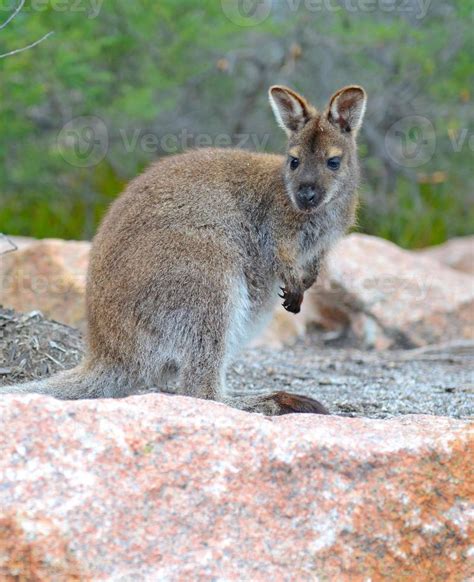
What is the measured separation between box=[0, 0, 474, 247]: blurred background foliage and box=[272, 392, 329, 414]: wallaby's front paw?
5343 millimetres

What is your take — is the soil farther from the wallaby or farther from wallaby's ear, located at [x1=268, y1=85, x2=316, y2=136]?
wallaby's ear, located at [x1=268, y1=85, x2=316, y2=136]

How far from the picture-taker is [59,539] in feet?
8.83

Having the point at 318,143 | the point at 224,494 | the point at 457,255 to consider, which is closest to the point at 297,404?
the point at 318,143

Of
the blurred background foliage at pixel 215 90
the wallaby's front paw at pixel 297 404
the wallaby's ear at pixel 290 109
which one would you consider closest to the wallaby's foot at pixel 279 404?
the wallaby's front paw at pixel 297 404

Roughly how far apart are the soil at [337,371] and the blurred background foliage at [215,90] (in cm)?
377

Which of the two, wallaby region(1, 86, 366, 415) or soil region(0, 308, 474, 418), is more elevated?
wallaby region(1, 86, 366, 415)

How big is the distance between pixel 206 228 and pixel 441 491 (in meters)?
1.93

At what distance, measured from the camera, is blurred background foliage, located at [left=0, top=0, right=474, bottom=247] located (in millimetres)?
9742

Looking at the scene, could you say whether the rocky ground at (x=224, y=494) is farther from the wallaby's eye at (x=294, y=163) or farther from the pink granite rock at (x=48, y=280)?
the pink granite rock at (x=48, y=280)

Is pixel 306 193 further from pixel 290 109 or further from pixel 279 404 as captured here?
pixel 279 404

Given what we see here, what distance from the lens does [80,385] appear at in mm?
4355

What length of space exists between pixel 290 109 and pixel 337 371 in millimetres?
1953

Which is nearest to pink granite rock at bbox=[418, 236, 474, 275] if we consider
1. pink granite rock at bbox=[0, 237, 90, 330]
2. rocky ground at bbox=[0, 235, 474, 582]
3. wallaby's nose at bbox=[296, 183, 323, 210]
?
pink granite rock at bbox=[0, 237, 90, 330]

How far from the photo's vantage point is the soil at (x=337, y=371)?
5027 millimetres
